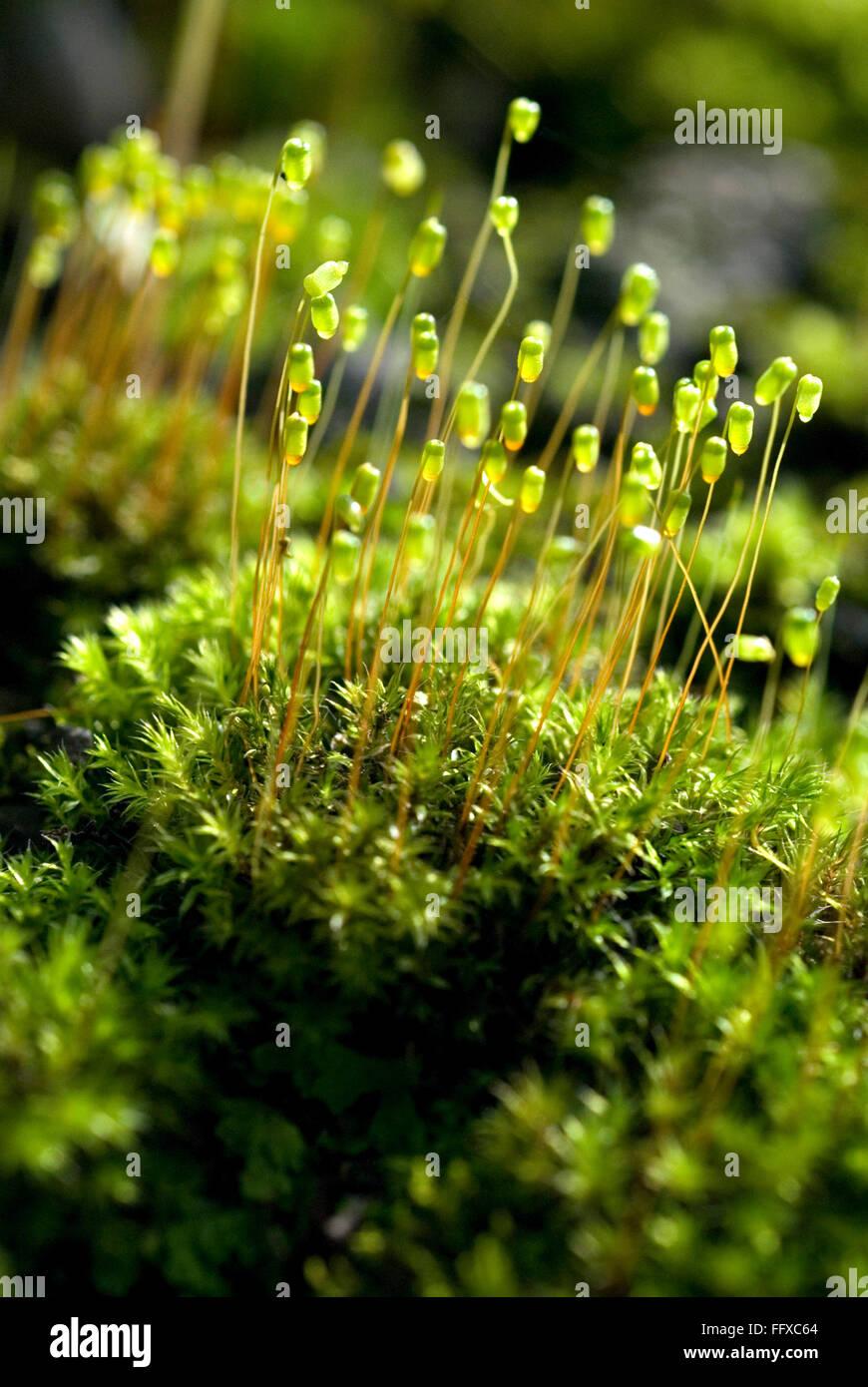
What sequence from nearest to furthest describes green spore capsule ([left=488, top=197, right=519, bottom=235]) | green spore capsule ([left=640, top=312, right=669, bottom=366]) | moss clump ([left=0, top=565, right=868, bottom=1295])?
moss clump ([left=0, top=565, right=868, bottom=1295])
green spore capsule ([left=488, top=197, right=519, bottom=235])
green spore capsule ([left=640, top=312, right=669, bottom=366])

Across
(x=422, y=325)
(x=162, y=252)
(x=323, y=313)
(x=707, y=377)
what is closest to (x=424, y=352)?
(x=422, y=325)

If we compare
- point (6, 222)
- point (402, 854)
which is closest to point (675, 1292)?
point (402, 854)

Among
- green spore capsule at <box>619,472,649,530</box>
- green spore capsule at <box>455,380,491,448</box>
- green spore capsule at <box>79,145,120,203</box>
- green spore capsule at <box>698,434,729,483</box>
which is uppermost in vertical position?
green spore capsule at <box>79,145,120,203</box>

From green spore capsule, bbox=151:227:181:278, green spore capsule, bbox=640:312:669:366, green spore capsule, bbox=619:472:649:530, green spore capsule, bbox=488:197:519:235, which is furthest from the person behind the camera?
green spore capsule, bbox=151:227:181:278

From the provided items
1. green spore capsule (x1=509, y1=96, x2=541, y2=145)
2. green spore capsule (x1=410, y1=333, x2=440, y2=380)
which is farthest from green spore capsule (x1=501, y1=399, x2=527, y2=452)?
green spore capsule (x1=509, y1=96, x2=541, y2=145)

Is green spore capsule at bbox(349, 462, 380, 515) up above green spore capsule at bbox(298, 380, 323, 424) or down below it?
below

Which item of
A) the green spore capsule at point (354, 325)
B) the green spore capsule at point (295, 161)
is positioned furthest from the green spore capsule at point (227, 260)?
the green spore capsule at point (295, 161)

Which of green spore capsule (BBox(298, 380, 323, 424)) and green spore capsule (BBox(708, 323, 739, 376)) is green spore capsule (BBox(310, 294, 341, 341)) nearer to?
green spore capsule (BBox(298, 380, 323, 424))
